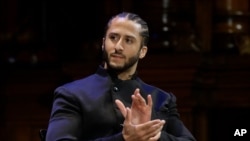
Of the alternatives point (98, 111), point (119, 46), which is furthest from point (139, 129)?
point (119, 46)

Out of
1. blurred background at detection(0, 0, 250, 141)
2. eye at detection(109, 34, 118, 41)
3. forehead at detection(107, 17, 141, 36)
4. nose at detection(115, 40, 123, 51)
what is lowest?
blurred background at detection(0, 0, 250, 141)

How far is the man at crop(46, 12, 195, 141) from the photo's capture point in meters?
1.67

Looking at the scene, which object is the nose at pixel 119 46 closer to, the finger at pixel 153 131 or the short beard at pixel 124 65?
the short beard at pixel 124 65

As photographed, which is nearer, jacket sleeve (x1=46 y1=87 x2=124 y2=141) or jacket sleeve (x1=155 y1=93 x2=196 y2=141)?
jacket sleeve (x1=46 y1=87 x2=124 y2=141)

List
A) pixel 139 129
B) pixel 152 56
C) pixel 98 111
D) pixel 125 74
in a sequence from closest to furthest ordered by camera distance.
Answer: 1. pixel 139 129
2. pixel 98 111
3. pixel 125 74
4. pixel 152 56

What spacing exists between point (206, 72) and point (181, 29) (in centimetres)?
28

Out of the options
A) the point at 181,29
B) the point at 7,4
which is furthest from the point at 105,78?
the point at 7,4

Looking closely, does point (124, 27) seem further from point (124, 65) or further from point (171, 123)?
point (171, 123)

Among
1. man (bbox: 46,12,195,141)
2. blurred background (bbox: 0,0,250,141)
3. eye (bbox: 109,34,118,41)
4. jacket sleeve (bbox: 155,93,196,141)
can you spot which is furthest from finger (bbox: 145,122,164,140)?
blurred background (bbox: 0,0,250,141)

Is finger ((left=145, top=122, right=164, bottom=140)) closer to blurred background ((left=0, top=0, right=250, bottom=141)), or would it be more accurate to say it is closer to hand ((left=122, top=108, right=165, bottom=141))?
hand ((left=122, top=108, right=165, bottom=141))

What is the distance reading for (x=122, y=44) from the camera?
183 centimetres

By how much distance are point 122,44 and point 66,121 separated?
11.0 inches

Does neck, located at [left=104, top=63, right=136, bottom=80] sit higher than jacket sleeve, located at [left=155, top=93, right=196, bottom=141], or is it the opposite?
neck, located at [left=104, top=63, right=136, bottom=80]

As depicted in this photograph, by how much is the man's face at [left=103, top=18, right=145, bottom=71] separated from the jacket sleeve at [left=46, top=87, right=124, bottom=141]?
6.4 inches
